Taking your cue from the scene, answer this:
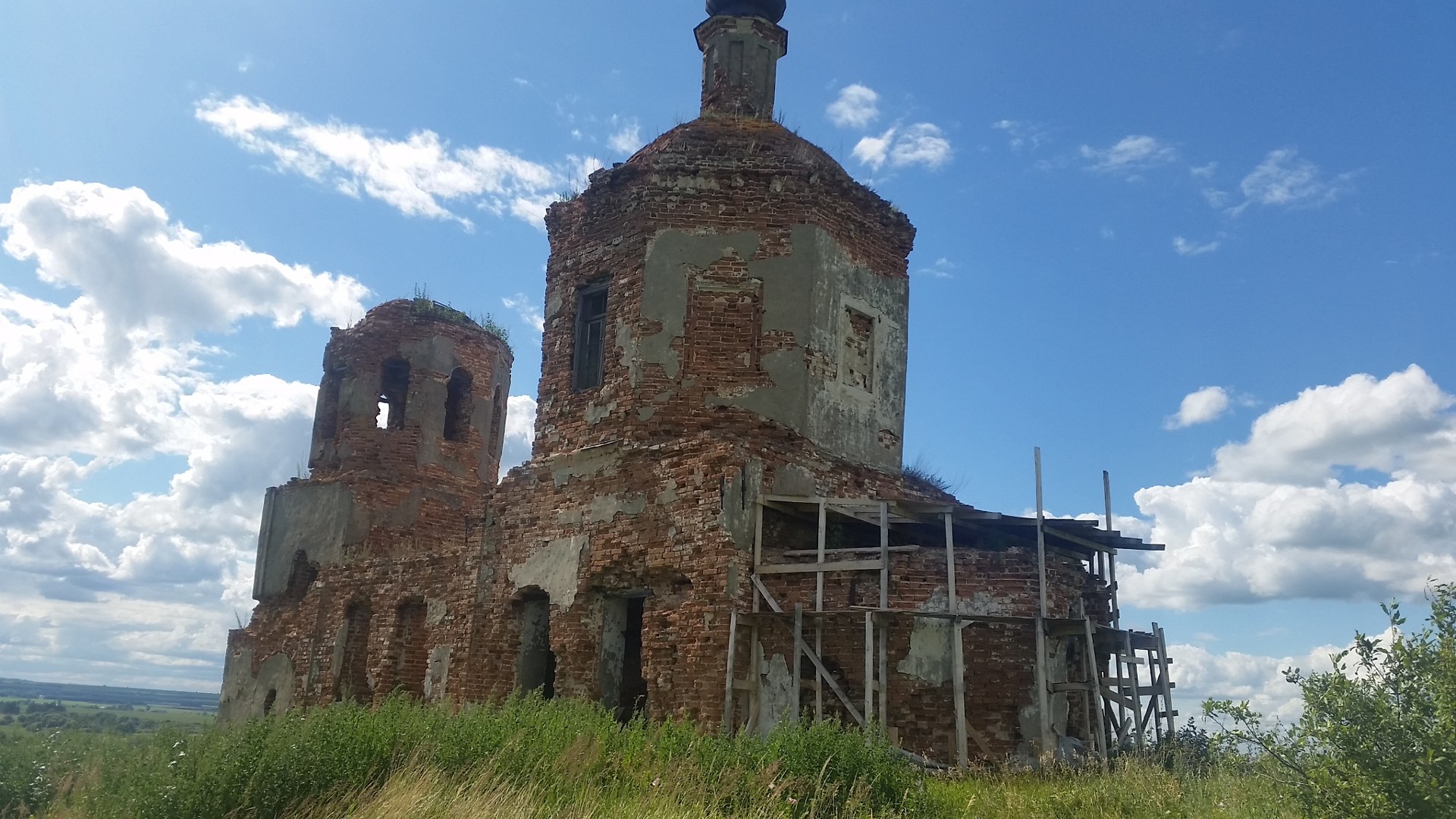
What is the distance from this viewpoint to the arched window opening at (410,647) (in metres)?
13.5

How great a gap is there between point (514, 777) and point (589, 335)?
651cm

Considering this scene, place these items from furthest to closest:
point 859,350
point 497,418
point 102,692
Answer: point 102,692 → point 497,418 → point 859,350

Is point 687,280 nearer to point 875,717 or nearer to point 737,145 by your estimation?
point 737,145

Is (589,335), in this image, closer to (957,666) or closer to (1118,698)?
(957,666)

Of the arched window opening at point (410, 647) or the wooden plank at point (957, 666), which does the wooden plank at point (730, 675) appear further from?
the arched window opening at point (410, 647)

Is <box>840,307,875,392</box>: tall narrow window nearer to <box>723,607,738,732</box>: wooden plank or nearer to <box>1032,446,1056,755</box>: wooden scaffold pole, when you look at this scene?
<box>1032,446,1056,755</box>: wooden scaffold pole

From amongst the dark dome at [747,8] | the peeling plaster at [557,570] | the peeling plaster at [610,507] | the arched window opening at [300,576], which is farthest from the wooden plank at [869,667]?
the arched window opening at [300,576]

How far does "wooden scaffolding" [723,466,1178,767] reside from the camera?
9234mm

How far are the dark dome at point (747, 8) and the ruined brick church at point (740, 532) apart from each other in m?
0.03

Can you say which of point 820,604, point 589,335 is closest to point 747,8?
point 589,335

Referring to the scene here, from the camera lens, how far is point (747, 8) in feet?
45.8

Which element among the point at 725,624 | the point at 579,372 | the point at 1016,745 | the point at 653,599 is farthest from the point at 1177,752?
the point at 579,372

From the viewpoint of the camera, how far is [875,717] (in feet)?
30.6

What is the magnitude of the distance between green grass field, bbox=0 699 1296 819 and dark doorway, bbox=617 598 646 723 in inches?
121
